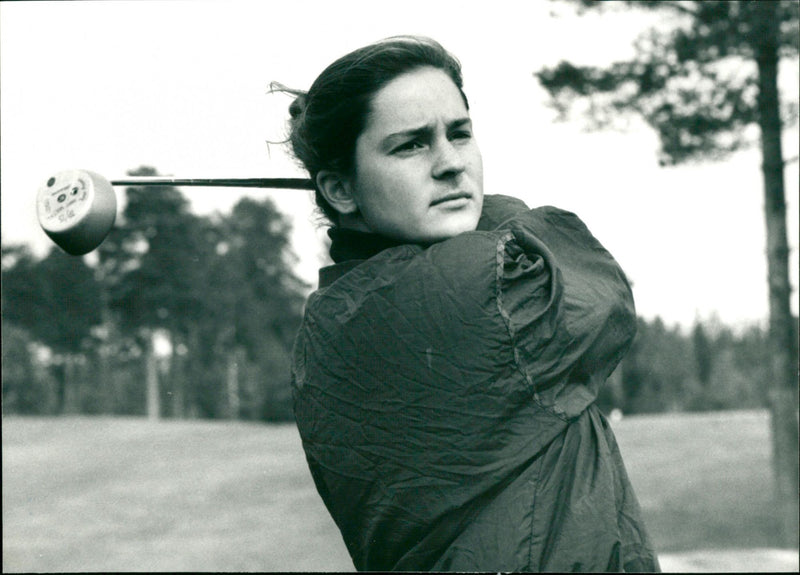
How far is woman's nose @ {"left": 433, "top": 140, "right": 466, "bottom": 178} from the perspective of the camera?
1146 mm

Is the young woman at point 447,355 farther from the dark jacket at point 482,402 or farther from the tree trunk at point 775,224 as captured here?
the tree trunk at point 775,224

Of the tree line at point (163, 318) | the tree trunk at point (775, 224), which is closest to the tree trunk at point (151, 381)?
the tree line at point (163, 318)

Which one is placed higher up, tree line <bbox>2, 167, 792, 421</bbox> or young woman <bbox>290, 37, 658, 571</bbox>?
young woman <bbox>290, 37, 658, 571</bbox>

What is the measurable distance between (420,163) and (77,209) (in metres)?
0.55

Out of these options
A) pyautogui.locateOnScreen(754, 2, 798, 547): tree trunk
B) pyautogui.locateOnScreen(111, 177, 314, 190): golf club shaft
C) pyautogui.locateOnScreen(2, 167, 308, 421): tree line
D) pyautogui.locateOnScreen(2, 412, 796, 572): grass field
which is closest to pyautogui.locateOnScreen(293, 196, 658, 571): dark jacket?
pyautogui.locateOnScreen(111, 177, 314, 190): golf club shaft

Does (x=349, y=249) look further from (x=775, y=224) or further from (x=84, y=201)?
(x=775, y=224)

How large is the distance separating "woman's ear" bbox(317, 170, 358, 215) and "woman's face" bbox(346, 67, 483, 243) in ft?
0.22

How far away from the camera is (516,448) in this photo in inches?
39.9

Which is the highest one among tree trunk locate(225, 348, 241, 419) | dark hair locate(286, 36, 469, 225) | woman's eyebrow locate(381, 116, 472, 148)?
dark hair locate(286, 36, 469, 225)

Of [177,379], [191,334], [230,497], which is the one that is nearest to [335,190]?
[230,497]

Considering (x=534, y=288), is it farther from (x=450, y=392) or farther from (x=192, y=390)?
(x=192, y=390)

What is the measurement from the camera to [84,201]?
55.1 inches

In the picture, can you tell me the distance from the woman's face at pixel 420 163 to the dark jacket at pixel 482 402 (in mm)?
54

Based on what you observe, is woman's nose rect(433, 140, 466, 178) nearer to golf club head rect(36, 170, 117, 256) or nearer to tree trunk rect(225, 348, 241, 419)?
golf club head rect(36, 170, 117, 256)
